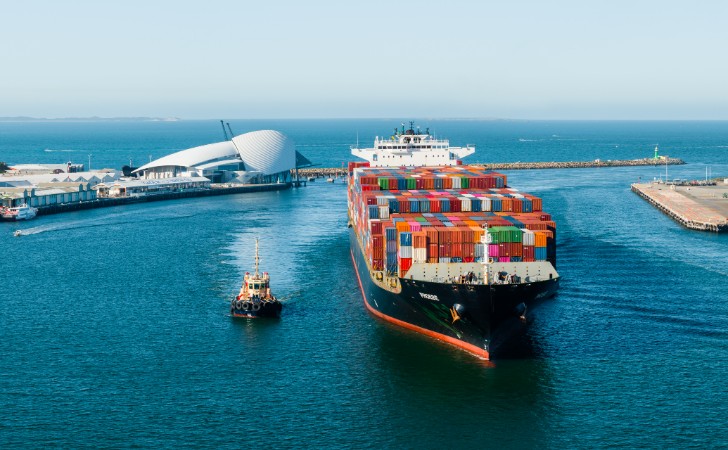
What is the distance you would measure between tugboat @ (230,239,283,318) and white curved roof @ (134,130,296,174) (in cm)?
8532

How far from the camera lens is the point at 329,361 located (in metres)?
40.3

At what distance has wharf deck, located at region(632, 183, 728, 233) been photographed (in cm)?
7994

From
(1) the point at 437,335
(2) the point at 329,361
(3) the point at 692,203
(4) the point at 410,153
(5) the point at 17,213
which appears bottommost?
(2) the point at 329,361

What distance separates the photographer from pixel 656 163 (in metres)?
170

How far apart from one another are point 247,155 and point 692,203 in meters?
69.8

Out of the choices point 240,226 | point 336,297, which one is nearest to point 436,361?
point 336,297

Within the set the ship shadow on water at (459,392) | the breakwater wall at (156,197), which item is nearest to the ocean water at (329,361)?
the ship shadow on water at (459,392)

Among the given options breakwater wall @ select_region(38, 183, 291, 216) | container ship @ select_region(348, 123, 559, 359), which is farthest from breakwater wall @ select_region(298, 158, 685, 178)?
container ship @ select_region(348, 123, 559, 359)

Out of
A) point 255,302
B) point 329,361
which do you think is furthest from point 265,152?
point 329,361

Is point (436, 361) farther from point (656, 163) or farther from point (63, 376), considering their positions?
point (656, 163)

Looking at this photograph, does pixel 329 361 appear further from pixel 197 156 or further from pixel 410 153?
pixel 197 156

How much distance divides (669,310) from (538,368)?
41.6ft

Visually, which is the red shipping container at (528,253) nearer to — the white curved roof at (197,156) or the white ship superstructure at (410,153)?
the white ship superstructure at (410,153)

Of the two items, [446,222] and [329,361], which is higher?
[446,222]
